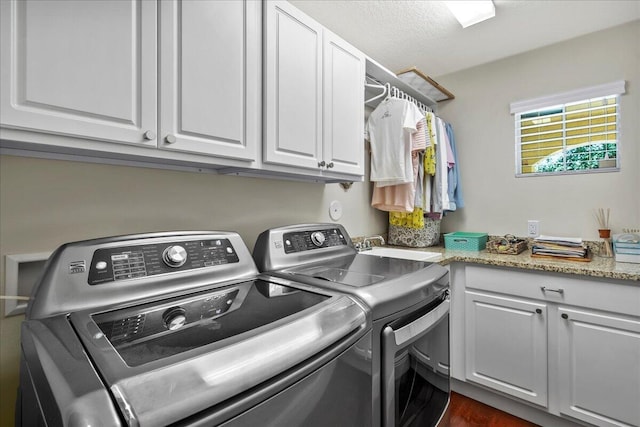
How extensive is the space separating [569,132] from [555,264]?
3.82 ft

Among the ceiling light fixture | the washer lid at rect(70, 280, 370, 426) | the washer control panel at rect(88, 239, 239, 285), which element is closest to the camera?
the washer lid at rect(70, 280, 370, 426)

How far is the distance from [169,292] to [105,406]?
55cm

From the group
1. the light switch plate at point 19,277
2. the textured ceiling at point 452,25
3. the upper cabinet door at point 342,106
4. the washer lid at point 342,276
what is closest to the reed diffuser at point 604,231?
the textured ceiling at point 452,25

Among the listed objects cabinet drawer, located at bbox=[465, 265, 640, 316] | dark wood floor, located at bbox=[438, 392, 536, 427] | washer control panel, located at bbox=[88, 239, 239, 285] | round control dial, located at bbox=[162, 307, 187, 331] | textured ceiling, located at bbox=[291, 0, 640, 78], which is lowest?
dark wood floor, located at bbox=[438, 392, 536, 427]

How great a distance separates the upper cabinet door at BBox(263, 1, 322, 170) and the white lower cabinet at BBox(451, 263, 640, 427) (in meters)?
1.39

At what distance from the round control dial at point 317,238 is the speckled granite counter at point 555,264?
80 cm

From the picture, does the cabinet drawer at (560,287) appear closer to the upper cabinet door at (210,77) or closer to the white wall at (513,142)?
the white wall at (513,142)

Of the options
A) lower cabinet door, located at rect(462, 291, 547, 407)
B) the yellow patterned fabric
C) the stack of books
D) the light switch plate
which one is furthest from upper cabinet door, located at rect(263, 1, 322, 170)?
the stack of books

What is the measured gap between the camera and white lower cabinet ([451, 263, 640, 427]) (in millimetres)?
1524

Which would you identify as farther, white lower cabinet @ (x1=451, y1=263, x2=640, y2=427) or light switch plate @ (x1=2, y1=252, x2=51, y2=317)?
white lower cabinet @ (x1=451, y1=263, x2=640, y2=427)

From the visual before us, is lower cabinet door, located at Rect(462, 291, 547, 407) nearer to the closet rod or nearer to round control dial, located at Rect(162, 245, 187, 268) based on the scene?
the closet rod

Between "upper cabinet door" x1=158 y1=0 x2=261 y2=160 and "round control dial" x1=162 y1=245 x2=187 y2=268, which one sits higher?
"upper cabinet door" x1=158 y1=0 x2=261 y2=160

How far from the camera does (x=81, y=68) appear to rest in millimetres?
799

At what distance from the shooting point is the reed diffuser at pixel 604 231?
1975 millimetres
